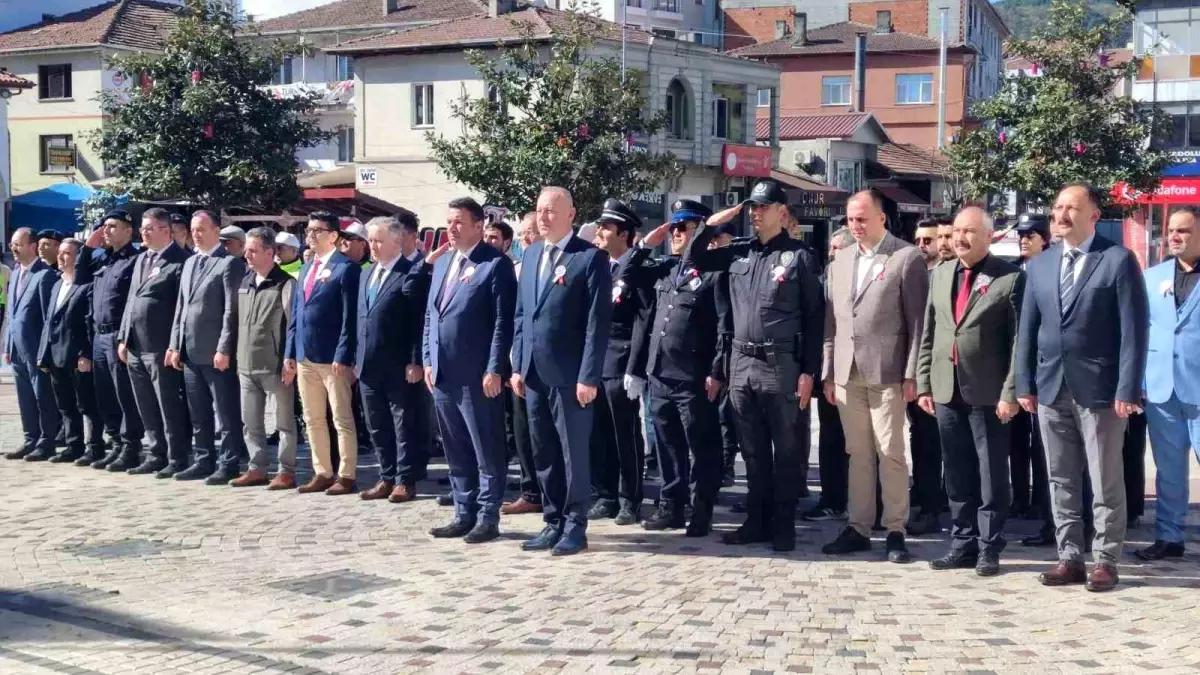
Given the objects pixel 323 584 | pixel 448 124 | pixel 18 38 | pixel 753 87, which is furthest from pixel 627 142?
pixel 18 38

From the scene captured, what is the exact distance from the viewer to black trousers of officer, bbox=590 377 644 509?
9.59 metres

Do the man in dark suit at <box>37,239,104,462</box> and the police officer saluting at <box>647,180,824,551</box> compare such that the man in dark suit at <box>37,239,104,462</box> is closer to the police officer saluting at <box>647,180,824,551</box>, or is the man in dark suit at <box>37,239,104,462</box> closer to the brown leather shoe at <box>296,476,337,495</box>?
the brown leather shoe at <box>296,476,337,495</box>

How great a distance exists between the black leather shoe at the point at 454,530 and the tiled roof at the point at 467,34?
36.8 m

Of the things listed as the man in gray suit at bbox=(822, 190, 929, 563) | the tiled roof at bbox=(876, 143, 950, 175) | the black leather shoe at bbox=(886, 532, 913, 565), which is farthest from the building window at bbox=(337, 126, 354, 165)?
the black leather shoe at bbox=(886, 532, 913, 565)

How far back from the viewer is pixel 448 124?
153 feet

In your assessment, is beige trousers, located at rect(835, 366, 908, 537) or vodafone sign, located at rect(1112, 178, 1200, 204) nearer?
beige trousers, located at rect(835, 366, 908, 537)

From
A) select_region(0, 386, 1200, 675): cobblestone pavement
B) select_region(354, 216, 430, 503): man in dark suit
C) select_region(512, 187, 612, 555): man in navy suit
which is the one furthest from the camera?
select_region(354, 216, 430, 503): man in dark suit

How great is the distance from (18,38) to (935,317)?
5403 cm

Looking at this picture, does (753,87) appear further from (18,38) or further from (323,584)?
(323,584)

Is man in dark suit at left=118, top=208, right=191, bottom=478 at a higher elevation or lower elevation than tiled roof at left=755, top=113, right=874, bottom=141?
lower

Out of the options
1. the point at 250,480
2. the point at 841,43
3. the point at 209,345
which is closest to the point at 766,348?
the point at 250,480

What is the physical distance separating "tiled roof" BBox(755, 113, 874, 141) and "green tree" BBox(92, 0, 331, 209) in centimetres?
2515

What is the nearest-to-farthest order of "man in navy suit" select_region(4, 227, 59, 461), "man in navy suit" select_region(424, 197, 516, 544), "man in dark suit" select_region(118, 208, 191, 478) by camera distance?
"man in navy suit" select_region(424, 197, 516, 544), "man in dark suit" select_region(118, 208, 191, 478), "man in navy suit" select_region(4, 227, 59, 461)

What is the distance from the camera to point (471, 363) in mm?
9023
